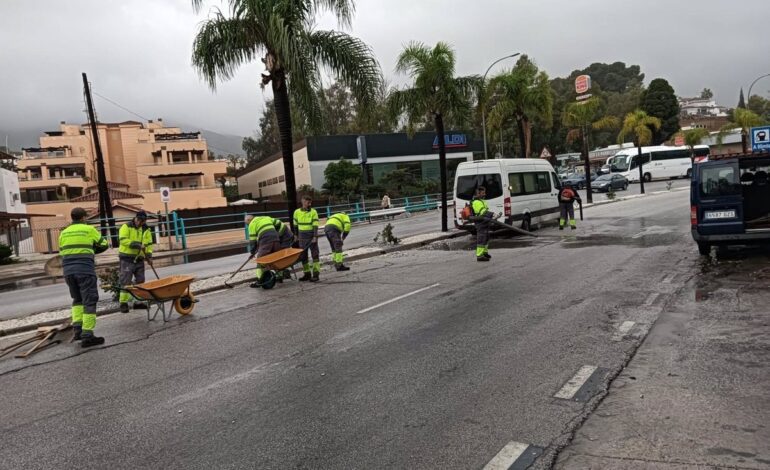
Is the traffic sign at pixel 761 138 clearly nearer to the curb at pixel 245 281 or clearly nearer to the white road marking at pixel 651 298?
the curb at pixel 245 281

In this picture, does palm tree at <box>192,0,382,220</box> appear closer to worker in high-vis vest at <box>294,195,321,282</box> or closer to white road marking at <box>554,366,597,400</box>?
worker in high-vis vest at <box>294,195,321,282</box>

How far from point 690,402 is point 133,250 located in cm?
842

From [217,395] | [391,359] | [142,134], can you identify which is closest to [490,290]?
[391,359]

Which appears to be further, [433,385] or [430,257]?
[430,257]

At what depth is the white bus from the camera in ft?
177

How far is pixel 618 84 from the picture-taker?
134 meters

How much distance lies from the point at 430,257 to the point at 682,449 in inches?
437

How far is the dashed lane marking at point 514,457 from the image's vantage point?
11.6 feet

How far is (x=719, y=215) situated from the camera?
1052 centimetres

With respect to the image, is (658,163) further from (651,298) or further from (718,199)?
(651,298)

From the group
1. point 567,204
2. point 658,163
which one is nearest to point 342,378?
point 567,204

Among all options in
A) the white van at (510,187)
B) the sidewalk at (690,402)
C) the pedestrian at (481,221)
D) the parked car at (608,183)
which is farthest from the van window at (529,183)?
the parked car at (608,183)

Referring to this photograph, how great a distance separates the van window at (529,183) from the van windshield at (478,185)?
51cm

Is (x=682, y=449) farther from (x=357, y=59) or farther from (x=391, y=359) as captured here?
(x=357, y=59)
